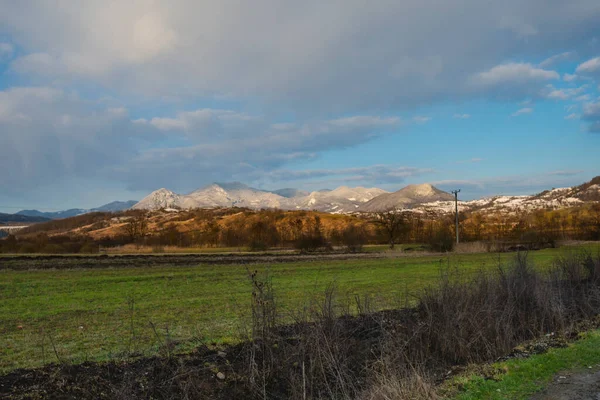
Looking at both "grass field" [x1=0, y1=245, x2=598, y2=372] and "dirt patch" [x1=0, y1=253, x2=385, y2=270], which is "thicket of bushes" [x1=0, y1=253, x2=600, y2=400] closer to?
"grass field" [x1=0, y1=245, x2=598, y2=372]

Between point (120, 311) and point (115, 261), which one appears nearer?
point (120, 311)

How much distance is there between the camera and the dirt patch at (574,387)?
688 centimetres

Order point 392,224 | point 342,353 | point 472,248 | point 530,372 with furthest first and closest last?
point 392,224 → point 472,248 → point 342,353 → point 530,372

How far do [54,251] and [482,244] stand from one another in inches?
2343

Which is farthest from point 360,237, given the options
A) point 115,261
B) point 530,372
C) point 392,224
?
point 530,372

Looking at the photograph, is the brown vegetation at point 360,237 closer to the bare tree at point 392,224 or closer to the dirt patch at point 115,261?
the bare tree at point 392,224

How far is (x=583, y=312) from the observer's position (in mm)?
13641

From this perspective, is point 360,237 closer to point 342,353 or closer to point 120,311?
point 120,311

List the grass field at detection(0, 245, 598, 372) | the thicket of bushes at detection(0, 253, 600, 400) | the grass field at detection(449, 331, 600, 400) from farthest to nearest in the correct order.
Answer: the grass field at detection(0, 245, 598, 372) < the thicket of bushes at detection(0, 253, 600, 400) < the grass field at detection(449, 331, 600, 400)

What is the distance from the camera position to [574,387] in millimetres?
7270

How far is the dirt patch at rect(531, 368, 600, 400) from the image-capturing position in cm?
688

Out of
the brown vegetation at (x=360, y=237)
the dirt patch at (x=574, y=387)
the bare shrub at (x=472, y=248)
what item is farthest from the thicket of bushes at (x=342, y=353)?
the brown vegetation at (x=360, y=237)

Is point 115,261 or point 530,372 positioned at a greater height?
point 530,372

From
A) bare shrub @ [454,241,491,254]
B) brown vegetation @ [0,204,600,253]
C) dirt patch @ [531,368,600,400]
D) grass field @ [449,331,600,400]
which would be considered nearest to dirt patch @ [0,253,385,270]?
bare shrub @ [454,241,491,254]
